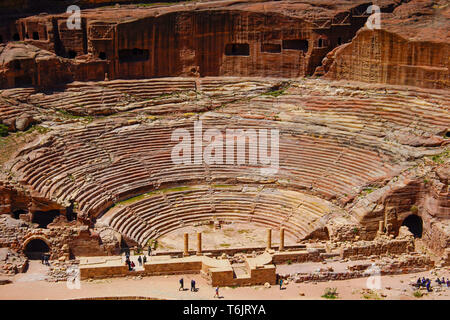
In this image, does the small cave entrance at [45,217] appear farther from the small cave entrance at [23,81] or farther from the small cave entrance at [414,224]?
the small cave entrance at [414,224]

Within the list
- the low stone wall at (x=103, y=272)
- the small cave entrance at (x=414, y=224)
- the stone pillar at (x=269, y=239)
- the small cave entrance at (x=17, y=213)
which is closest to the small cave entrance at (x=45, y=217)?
the small cave entrance at (x=17, y=213)

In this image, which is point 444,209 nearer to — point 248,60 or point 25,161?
point 248,60

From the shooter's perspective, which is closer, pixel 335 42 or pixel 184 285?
pixel 184 285

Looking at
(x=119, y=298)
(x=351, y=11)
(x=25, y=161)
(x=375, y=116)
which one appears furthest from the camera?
(x=351, y=11)

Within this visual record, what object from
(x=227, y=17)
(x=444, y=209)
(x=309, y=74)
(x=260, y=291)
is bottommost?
(x=260, y=291)

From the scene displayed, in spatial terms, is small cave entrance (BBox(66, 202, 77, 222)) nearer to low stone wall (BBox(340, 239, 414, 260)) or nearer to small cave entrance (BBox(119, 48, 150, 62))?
low stone wall (BBox(340, 239, 414, 260))

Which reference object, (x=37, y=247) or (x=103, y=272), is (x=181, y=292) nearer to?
(x=103, y=272)

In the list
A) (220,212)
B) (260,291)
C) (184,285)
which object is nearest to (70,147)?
(220,212)

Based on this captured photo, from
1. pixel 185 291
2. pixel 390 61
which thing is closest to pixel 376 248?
pixel 185 291
